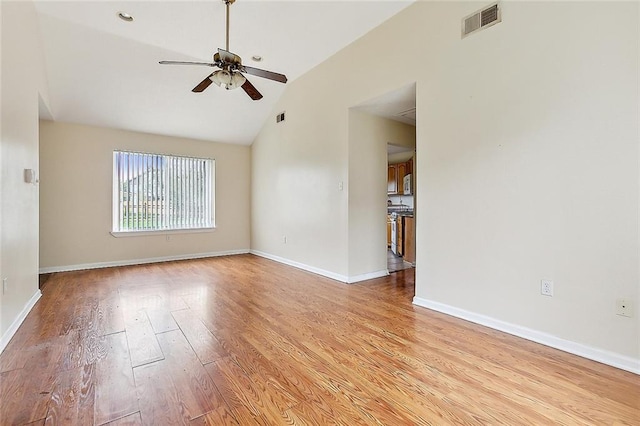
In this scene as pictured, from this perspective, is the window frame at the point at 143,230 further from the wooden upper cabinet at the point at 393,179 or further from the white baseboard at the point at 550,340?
the white baseboard at the point at 550,340

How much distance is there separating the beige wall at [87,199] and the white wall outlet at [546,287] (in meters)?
5.81

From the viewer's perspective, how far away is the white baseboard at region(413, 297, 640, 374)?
6.51 ft

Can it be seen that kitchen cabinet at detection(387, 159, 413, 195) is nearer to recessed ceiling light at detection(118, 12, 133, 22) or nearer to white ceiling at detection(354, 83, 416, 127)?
white ceiling at detection(354, 83, 416, 127)

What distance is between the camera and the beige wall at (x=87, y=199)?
190 inches

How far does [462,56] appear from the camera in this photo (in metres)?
2.82

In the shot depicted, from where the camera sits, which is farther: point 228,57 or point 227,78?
point 227,78

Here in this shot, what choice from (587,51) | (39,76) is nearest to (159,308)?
(39,76)

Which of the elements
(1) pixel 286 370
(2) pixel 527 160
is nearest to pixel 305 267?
(1) pixel 286 370

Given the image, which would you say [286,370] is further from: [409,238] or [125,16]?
[409,238]

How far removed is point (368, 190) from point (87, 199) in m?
4.81

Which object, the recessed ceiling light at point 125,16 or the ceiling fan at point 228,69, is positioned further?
the recessed ceiling light at point 125,16

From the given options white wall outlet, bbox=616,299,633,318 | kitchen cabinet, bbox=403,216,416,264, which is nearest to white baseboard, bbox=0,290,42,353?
white wall outlet, bbox=616,299,633,318

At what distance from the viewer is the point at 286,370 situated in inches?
76.5

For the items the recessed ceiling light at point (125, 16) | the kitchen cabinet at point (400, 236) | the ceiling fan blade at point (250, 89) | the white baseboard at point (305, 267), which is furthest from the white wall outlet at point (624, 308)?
the recessed ceiling light at point (125, 16)
